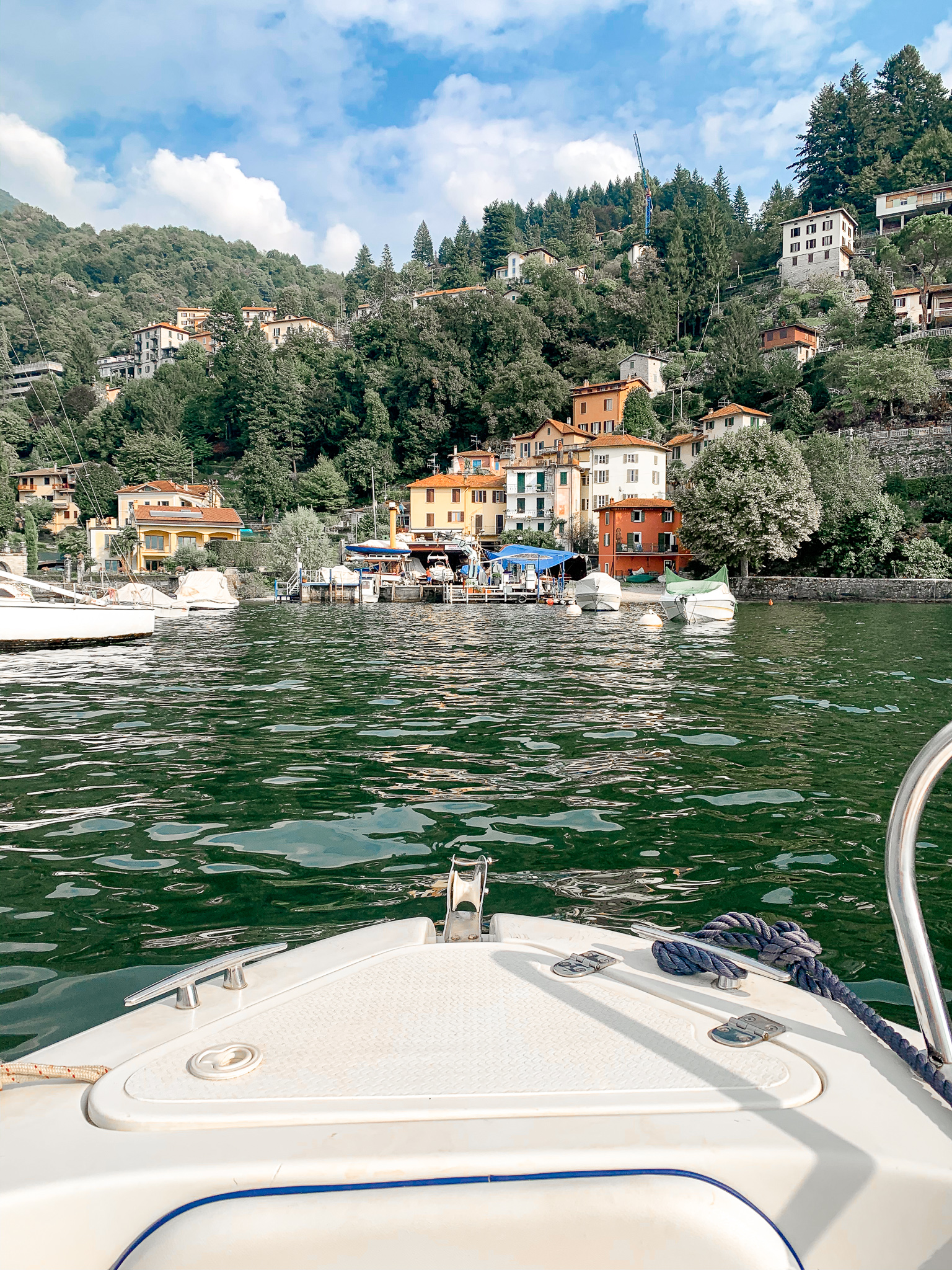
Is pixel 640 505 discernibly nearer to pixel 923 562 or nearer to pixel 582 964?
pixel 923 562

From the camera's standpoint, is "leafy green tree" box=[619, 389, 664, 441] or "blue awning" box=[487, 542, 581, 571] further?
"leafy green tree" box=[619, 389, 664, 441]

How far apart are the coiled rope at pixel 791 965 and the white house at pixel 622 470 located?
5484cm

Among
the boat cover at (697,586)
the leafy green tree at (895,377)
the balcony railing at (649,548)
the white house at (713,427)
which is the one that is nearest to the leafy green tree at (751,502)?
the balcony railing at (649,548)

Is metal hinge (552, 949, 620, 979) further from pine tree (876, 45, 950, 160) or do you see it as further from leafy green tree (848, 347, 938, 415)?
pine tree (876, 45, 950, 160)

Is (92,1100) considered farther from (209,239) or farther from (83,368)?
(209,239)

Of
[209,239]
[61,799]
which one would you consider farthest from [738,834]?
[209,239]

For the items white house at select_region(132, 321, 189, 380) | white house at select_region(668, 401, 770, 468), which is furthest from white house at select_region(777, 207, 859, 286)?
white house at select_region(132, 321, 189, 380)

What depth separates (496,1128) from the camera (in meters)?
1.46

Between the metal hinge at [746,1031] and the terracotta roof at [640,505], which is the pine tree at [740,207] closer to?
the terracotta roof at [640,505]

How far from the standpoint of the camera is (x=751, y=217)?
116 meters

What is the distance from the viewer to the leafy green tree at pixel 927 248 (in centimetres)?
6950

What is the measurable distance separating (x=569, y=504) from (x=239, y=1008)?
5824 cm

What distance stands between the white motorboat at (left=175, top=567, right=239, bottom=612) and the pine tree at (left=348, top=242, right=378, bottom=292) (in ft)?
361

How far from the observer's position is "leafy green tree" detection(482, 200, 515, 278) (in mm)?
120625
